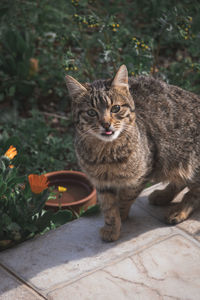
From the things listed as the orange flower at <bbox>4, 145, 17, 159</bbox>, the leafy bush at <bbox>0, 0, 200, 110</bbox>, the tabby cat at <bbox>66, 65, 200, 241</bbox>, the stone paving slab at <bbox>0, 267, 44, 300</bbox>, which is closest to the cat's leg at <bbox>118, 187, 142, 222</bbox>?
the tabby cat at <bbox>66, 65, 200, 241</bbox>

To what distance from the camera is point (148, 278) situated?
2.51 m

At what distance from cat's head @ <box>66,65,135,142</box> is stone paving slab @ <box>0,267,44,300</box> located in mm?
1080

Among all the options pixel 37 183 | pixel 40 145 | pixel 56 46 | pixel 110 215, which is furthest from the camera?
pixel 56 46

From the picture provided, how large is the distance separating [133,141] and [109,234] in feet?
2.29

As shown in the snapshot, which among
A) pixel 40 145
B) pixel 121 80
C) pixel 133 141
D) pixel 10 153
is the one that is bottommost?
pixel 40 145

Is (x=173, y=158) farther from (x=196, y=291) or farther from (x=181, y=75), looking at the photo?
(x=181, y=75)

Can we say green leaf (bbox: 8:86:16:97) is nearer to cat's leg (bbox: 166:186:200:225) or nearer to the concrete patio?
the concrete patio

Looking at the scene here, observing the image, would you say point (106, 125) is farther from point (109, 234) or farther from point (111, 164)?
point (109, 234)

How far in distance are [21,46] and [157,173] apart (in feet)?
9.27

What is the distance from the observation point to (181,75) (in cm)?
440

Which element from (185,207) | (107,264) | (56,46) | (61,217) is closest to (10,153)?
(61,217)

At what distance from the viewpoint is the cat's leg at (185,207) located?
3.08m

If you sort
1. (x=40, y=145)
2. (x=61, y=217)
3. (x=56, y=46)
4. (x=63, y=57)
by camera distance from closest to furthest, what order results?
1. (x=61, y=217)
2. (x=63, y=57)
3. (x=40, y=145)
4. (x=56, y=46)

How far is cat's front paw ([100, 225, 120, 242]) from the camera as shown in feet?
9.48
